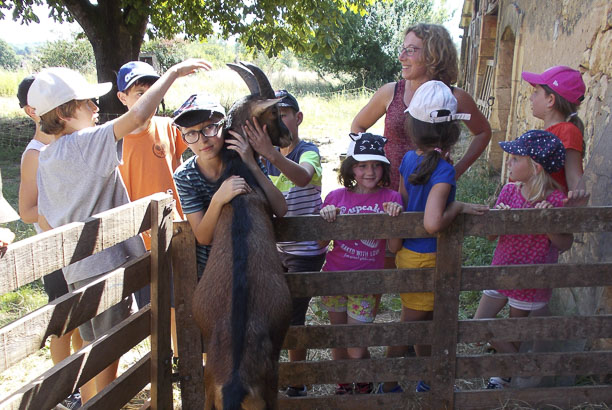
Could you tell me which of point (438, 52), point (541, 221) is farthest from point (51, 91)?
point (541, 221)

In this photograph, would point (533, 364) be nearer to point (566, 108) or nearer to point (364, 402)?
point (364, 402)

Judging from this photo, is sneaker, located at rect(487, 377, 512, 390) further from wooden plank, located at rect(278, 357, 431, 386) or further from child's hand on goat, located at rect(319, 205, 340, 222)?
child's hand on goat, located at rect(319, 205, 340, 222)

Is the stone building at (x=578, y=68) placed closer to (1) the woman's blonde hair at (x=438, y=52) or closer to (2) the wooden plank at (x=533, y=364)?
(2) the wooden plank at (x=533, y=364)

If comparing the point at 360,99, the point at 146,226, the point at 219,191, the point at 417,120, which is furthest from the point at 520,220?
the point at 360,99

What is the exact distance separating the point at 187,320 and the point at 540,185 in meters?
2.31

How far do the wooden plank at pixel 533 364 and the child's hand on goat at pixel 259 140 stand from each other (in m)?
1.70

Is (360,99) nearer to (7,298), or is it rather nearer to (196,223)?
(7,298)

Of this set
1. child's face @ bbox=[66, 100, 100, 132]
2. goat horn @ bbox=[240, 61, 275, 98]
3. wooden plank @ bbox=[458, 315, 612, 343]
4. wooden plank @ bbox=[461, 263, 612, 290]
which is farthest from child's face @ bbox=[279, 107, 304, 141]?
wooden plank @ bbox=[458, 315, 612, 343]

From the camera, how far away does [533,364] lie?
9.98ft

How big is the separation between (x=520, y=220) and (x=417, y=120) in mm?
810

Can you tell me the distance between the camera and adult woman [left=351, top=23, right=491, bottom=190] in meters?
3.38

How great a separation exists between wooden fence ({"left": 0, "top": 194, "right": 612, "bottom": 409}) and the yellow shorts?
0.47ft

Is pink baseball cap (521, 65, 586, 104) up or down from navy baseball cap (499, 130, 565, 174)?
up

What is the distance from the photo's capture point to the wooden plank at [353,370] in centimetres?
302
